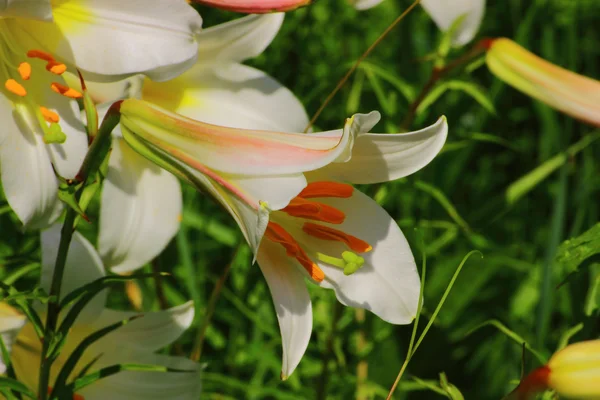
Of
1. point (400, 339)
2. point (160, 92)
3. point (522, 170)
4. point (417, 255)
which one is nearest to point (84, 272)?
point (160, 92)

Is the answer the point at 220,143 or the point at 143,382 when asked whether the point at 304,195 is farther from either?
the point at 143,382

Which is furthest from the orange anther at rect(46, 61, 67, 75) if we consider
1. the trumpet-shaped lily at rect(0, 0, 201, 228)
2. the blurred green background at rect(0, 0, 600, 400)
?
the blurred green background at rect(0, 0, 600, 400)

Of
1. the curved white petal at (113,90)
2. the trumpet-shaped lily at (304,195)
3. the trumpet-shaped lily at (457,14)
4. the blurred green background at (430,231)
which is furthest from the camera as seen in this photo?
the blurred green background at (430,231)

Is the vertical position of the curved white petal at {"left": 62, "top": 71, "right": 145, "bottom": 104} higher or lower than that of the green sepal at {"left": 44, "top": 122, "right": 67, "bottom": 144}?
lower

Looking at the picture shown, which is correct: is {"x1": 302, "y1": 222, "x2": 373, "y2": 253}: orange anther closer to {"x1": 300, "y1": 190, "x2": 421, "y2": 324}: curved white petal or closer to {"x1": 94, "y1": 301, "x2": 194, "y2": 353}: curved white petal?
{"x1": 300, "y1": 190, "x2": 421, "y2": 324}: curved white petal

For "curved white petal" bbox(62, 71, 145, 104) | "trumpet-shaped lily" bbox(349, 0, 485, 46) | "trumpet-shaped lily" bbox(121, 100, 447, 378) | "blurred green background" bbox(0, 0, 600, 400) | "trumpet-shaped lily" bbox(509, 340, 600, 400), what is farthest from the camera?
"blurred green background" bbox(0, 0, 600, 400)

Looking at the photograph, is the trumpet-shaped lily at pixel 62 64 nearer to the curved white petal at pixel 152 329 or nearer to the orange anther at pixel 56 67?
the orange anther at pixel 56 67

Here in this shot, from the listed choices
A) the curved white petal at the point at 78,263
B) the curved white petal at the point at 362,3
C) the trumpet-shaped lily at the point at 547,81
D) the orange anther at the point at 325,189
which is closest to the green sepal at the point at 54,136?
the curved white petal at the point at 78,263

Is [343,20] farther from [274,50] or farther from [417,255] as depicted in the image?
[417,255]
